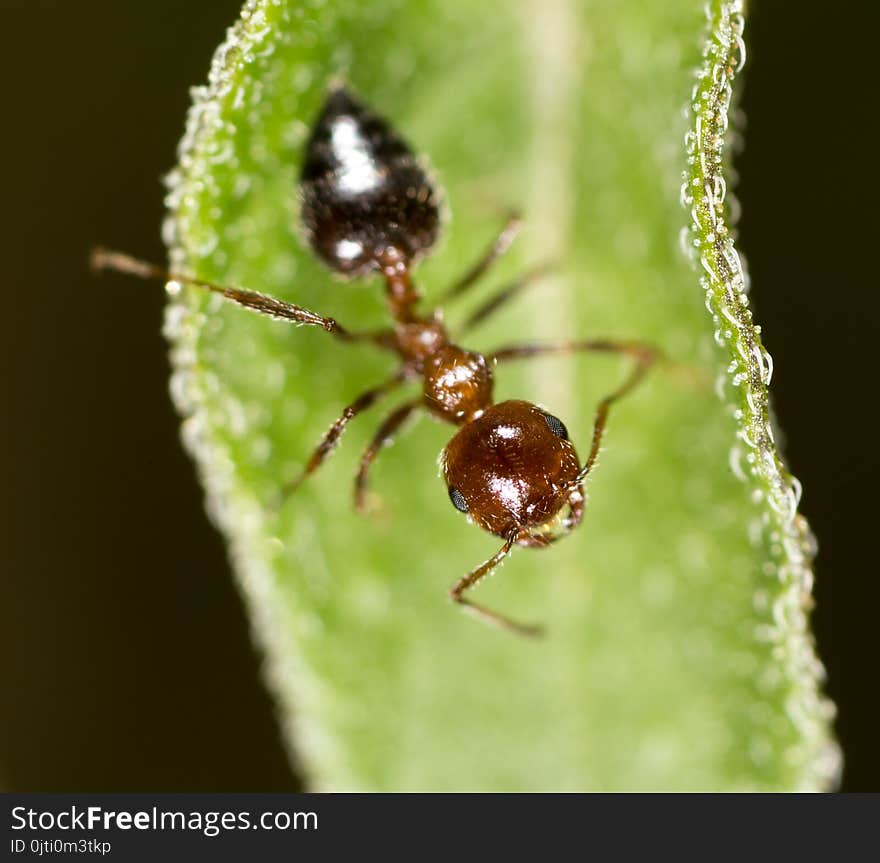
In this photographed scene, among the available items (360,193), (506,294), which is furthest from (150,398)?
(506,294)

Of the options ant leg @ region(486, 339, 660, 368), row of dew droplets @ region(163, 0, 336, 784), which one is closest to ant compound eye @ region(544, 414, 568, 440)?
ant leg @ region(486, 339, 660, 368)

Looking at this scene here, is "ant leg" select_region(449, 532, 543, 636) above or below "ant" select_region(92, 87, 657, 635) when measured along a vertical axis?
below

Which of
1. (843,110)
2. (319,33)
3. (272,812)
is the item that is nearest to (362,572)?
(272,812)

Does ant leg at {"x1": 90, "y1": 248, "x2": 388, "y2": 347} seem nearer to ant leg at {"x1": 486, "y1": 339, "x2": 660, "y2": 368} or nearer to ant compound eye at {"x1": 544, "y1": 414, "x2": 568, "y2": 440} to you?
ant leg at {"x1": 486, "y1": 339, "x2": 660, "y2": 368}

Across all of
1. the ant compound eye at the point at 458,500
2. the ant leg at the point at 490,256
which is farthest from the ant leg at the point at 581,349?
the ant compound eye at the point at 458,500

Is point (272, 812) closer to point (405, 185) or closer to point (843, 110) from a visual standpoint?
point (405, 185)

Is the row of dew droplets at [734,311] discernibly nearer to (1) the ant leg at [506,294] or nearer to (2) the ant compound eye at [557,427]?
(2) the ant compound eye at [557,427]

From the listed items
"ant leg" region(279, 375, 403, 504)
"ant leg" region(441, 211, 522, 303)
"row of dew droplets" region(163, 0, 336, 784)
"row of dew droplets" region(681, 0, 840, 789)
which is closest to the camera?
"row of dew droplets" region(681, 0, 840, 789)

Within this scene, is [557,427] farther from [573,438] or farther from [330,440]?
[330,440]
